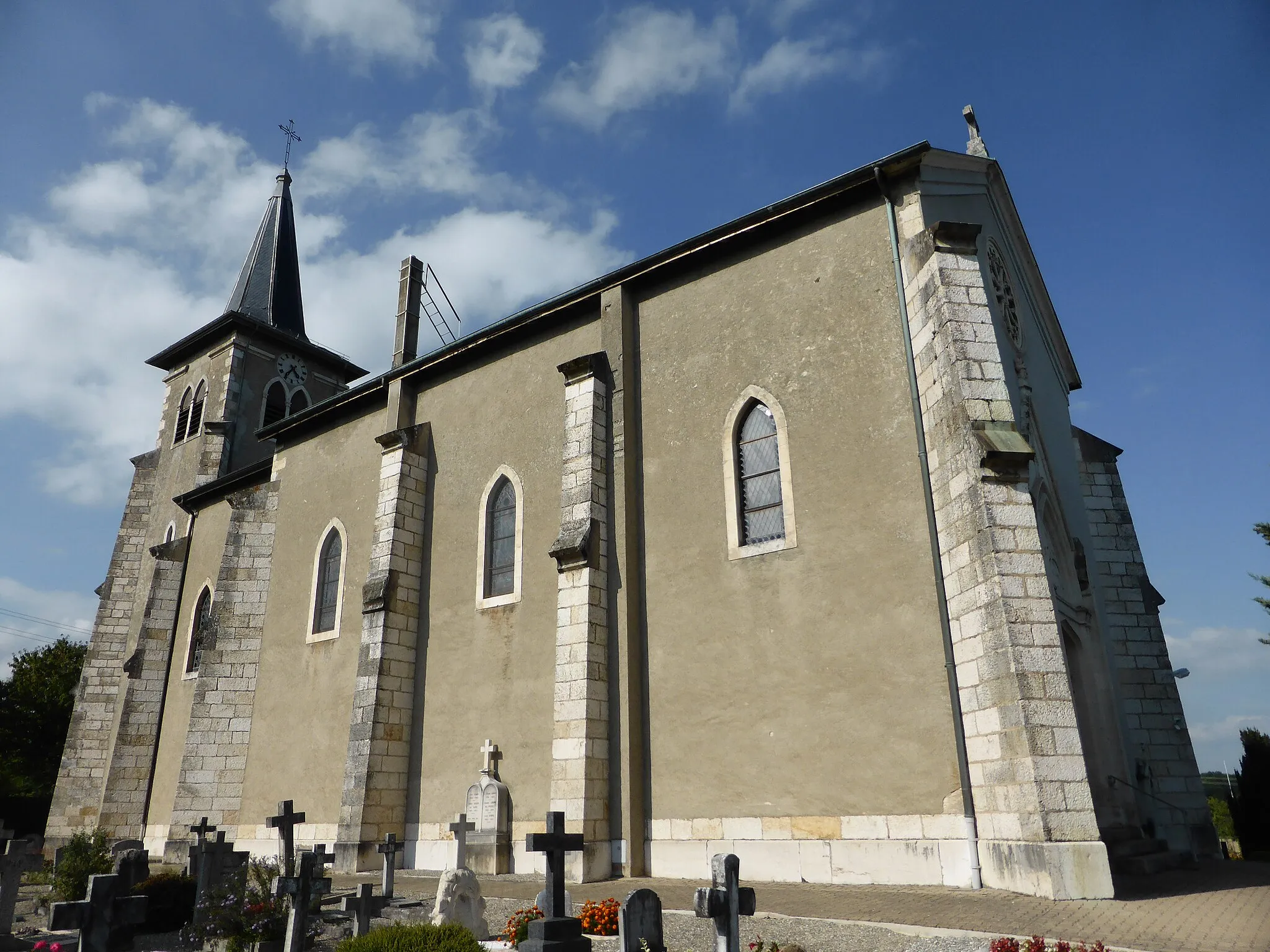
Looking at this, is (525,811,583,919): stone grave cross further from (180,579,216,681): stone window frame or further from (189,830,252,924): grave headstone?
(180,579,216,681): stone window frame

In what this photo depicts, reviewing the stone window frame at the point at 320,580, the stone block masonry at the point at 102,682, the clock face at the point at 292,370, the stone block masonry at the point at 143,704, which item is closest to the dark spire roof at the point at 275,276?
the clock face at the point at 292,370

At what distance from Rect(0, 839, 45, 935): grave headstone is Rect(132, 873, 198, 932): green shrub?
3.49 ft

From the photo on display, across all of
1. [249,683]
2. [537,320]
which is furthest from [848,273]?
[249,683]

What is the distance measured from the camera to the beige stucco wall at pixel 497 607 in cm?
1273

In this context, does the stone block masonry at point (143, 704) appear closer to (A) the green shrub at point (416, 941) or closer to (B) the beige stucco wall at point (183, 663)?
(B) the beige stucco wall at point (183, 663)

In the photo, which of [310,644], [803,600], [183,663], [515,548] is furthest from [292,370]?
[803,600]

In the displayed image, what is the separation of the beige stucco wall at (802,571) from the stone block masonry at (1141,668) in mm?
5382

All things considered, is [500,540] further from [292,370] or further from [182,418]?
[182,418]

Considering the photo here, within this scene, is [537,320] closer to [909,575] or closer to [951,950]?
[909,575]

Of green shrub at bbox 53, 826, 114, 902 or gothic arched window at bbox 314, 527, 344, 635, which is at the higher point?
gothic arched window at bbox 314, 527, 344, 635

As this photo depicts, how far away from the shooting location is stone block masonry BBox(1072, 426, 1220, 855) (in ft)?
43.9

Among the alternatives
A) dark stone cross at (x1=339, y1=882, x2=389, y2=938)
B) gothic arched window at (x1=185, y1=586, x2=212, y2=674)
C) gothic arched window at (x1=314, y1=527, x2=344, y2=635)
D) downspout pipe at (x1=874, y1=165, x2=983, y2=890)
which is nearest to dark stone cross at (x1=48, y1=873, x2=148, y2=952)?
dark stone cross at (x1=339, y1=882, x2=389, y2=938)

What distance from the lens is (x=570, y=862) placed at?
10.8 m

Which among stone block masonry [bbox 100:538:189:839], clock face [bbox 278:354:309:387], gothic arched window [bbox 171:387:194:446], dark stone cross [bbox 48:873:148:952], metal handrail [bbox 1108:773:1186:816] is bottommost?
dark stone cross [bbox 48:873:148:952]
